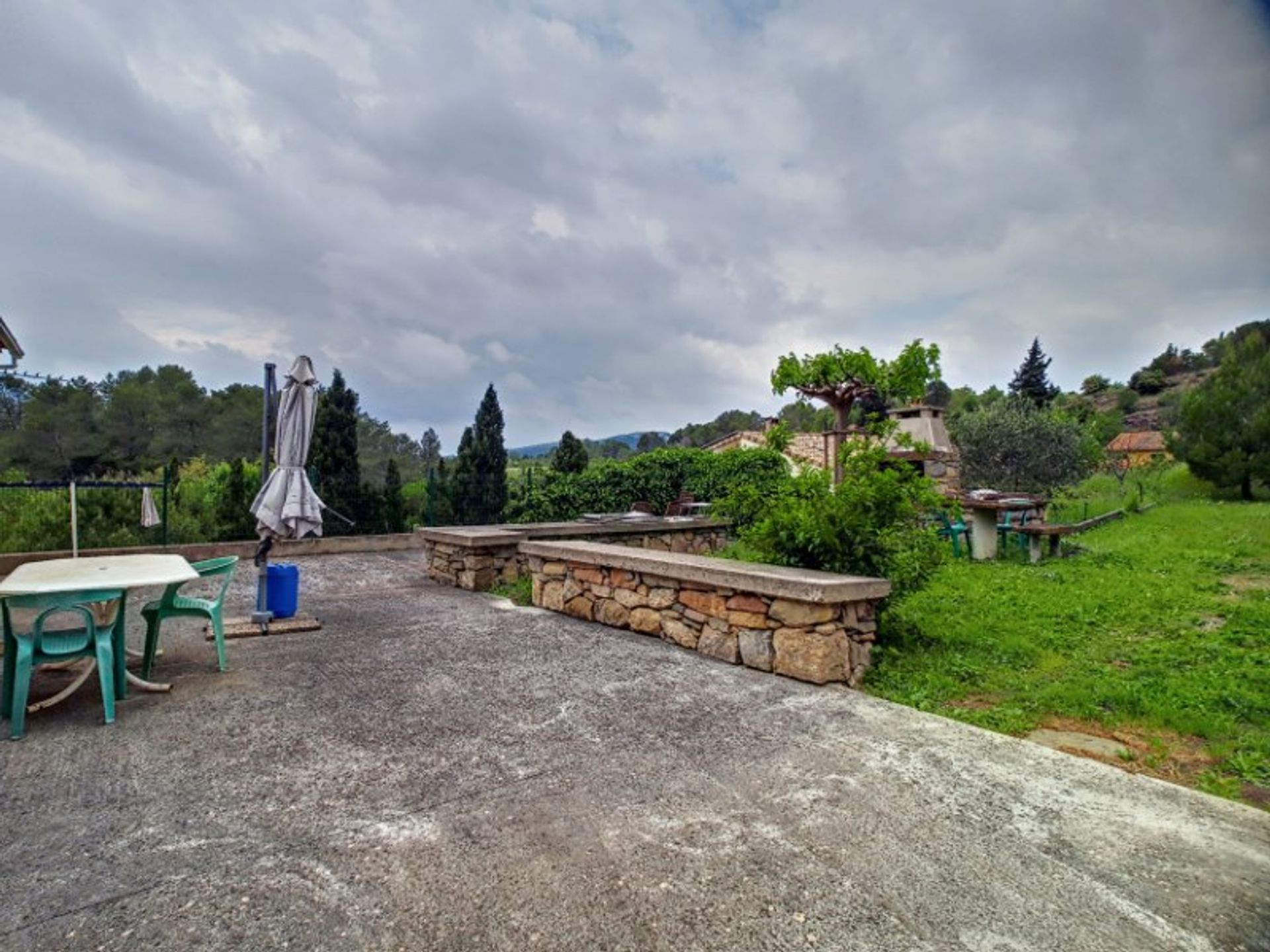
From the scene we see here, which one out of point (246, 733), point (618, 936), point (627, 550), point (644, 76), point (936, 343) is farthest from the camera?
point (936, 343)

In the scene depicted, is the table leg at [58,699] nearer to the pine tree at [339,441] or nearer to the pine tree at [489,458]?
the pine tree at [339,441]

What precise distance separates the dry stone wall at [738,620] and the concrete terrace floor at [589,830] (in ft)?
1.03

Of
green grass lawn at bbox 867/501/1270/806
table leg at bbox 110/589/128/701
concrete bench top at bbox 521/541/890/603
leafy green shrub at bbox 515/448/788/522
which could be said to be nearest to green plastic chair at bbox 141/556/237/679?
table leg at bbox 110/589/128/701

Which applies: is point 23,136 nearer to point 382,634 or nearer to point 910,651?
point 382,634

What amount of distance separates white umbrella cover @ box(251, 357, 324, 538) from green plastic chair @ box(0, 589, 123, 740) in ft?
5.33

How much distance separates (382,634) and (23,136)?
328 inches

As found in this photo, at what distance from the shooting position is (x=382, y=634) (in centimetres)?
496

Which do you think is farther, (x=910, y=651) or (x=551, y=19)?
(x=551, y=19)

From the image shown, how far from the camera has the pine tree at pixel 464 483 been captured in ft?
42.3

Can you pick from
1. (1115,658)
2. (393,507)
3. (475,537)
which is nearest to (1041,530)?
(1115,658)

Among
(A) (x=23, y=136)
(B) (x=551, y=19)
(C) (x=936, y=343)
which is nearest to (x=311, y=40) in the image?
(B) (x=551, y=19)

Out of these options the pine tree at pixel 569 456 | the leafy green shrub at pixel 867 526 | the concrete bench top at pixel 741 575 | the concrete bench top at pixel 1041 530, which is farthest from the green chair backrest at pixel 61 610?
the pine tree at pixel 569 456

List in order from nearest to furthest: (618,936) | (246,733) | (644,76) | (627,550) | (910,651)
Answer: (618,936) → (246,733) → (910,651) → (627,550) → (644,76)

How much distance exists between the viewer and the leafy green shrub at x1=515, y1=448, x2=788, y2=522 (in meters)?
10.4
